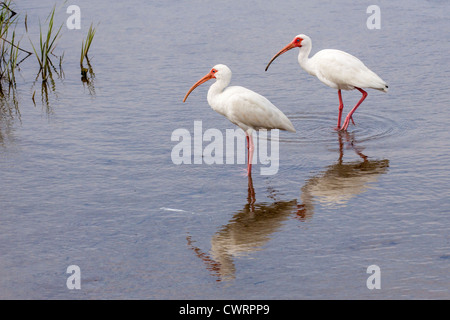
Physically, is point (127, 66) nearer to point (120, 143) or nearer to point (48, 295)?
point (120, 143)

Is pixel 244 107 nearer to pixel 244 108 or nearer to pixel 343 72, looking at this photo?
pixel 244 108

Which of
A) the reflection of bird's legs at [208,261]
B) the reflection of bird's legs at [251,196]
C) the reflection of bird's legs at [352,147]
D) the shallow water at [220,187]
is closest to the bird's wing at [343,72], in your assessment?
the shallow water at [220,187]

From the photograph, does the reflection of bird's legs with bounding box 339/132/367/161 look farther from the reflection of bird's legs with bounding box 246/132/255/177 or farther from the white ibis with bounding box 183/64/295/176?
the reflection of bird's legs with bounding box 246/132/255/177

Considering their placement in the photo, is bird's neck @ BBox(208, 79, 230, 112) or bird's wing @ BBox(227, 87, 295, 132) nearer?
bird's wing @ BBox(227, 87, 295, 132)

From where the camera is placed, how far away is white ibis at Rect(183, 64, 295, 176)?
8.70 m

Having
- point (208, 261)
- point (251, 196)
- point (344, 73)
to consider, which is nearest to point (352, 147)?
point (344, 73)

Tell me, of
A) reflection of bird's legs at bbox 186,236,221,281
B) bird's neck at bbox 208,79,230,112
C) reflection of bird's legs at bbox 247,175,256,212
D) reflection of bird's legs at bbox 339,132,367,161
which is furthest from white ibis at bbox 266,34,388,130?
reflection of bird's legs at bbox 186,236,221,281

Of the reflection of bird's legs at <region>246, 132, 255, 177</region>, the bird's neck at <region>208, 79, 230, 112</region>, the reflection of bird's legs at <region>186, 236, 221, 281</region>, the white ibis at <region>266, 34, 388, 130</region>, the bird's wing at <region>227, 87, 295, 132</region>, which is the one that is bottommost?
the reflection of bird's legs at <region>186, 236, 221, 281</region>

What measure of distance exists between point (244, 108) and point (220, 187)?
3.71ft

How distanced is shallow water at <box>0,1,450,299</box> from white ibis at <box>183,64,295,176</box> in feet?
1.48

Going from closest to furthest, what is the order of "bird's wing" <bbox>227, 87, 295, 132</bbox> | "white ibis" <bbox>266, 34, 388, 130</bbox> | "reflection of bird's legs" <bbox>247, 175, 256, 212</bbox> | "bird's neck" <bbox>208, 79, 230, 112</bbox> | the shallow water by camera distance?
the shallow water, "reflection of bird's legs" <bbox>247, 175, 256, 212</bbox>, "bird's wing" <bbox>227, 87, 295, 132</bbox>, "bird's neck" <bbox>208, 79, 230, 112</bbox>, "white ibis" <bbox>266, 34, 388, 130</bbox>

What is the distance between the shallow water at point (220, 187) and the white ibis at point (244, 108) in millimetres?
450

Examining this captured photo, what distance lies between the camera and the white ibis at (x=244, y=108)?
8.70m
